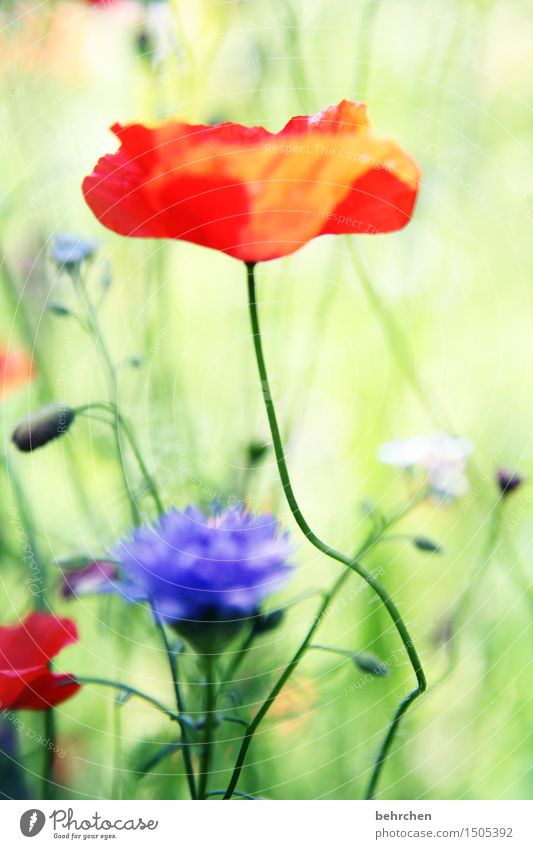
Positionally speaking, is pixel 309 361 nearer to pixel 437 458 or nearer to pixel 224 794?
pixel 437 458

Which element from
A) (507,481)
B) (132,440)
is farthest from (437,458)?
(132,440)

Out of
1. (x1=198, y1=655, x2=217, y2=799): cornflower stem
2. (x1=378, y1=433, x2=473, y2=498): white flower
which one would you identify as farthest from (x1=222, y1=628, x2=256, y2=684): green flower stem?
(x1=378, y1=433, x2=473, y2=498): white flower

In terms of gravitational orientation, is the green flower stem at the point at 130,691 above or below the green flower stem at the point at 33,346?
below

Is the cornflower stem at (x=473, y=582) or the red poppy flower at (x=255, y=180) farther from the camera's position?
the cornflower stem at (x=473, y=582)

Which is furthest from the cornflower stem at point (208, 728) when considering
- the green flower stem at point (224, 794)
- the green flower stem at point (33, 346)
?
the green flower stem at point (33, 346)

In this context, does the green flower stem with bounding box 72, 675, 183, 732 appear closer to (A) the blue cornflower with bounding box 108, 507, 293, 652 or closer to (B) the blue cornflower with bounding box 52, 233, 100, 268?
(A) the blue cornflower with bounding box 108, 507, 293, 652

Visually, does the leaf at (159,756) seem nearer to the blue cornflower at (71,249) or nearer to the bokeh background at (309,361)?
the bokeh background at (309,361)
